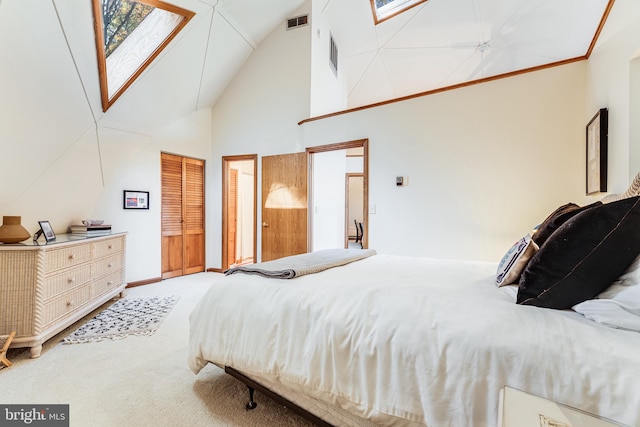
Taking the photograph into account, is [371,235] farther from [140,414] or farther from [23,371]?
[23,371]

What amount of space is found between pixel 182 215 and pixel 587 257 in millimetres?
4883

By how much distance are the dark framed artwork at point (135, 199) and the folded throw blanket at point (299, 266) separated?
307 cm

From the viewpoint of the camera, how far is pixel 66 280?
246 centimetres

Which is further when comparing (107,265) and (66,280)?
(107,265)

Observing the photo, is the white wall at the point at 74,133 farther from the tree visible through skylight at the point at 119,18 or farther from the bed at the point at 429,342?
the bed at the point at 429,342

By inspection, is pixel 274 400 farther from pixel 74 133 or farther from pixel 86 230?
pixel 74 133

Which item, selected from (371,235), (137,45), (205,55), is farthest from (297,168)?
(137,45)

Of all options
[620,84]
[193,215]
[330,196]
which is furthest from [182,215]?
[620,84]

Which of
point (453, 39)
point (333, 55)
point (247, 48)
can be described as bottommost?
point (247, 48)

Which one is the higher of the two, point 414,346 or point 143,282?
point 414,346

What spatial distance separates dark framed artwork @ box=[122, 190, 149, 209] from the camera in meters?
4.00

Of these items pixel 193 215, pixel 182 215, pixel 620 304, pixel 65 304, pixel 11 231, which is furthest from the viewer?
pixel 193 215

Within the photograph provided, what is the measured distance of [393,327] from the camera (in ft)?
3.53
